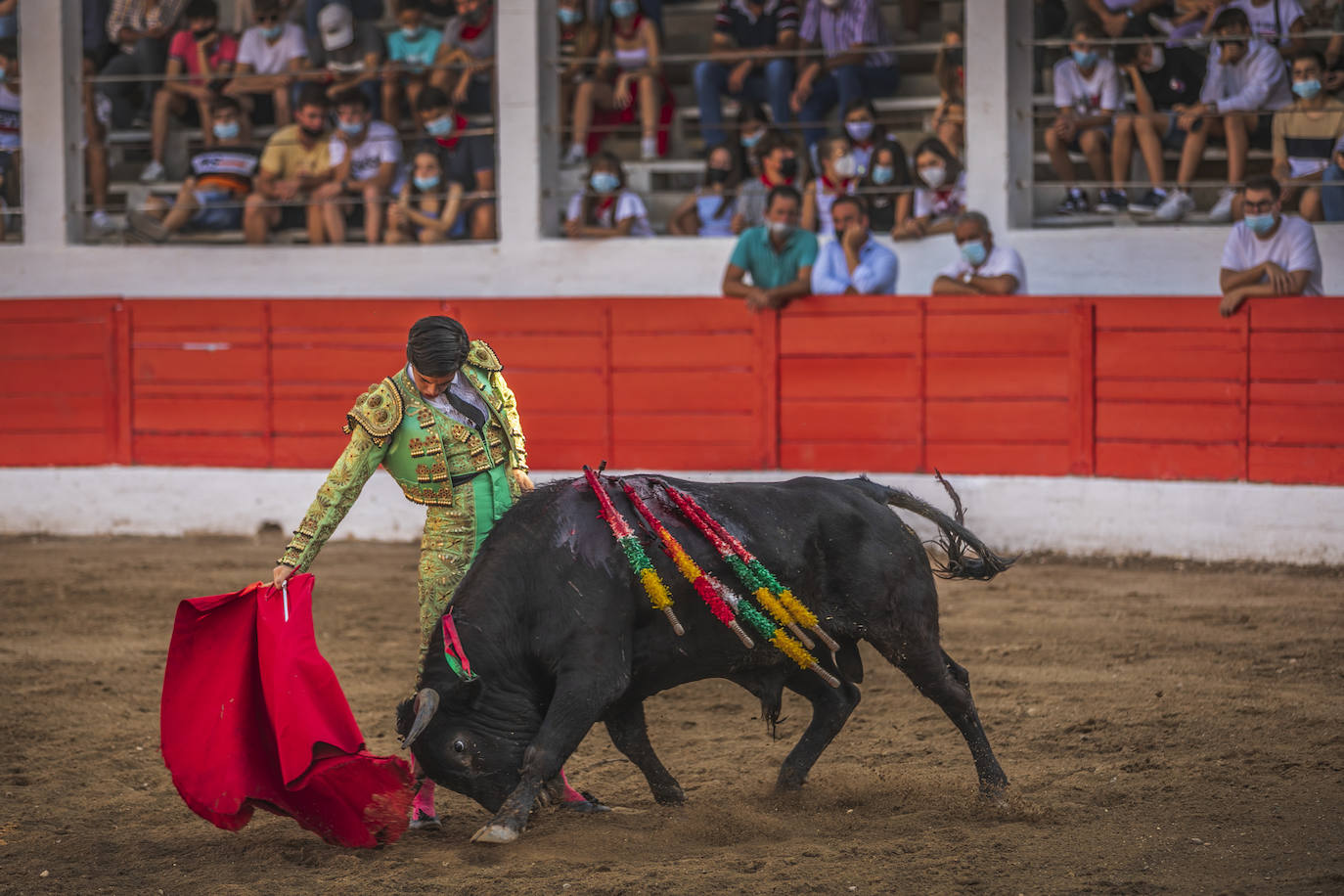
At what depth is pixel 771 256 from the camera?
27.7ft

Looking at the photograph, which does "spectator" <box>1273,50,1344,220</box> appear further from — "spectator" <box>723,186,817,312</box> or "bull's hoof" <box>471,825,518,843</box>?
"bull's hoof" <box>471,825,518,843</box>

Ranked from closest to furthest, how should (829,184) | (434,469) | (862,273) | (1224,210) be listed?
1. (434,469)
2. (862,273)
3. (1224,210)
4. (829,184)

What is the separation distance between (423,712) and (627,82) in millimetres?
7371

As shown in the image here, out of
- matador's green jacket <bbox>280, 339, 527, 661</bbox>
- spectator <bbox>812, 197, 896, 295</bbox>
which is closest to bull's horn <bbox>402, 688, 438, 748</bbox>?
matador's green jacket <bbox>280, 339, 527, 661</bbox>

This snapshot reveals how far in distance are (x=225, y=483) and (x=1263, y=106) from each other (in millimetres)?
6220

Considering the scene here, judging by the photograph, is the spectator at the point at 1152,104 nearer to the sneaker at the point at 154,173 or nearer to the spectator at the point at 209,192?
the spectator at the point at 209,192

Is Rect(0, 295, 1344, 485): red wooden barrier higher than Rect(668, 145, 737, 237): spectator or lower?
lower

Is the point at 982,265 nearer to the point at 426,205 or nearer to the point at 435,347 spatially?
the point at 426,205

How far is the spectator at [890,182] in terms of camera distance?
9312 millimetres

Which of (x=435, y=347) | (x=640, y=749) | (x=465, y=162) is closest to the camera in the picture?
(x=435, y=347)

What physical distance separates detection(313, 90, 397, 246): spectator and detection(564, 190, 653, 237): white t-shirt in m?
1.29

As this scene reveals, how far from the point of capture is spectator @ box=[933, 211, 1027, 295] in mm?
8133

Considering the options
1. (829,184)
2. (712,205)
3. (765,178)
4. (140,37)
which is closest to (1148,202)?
(829,184)

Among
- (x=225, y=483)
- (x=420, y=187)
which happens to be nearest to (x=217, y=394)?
(x=225, y=483)
